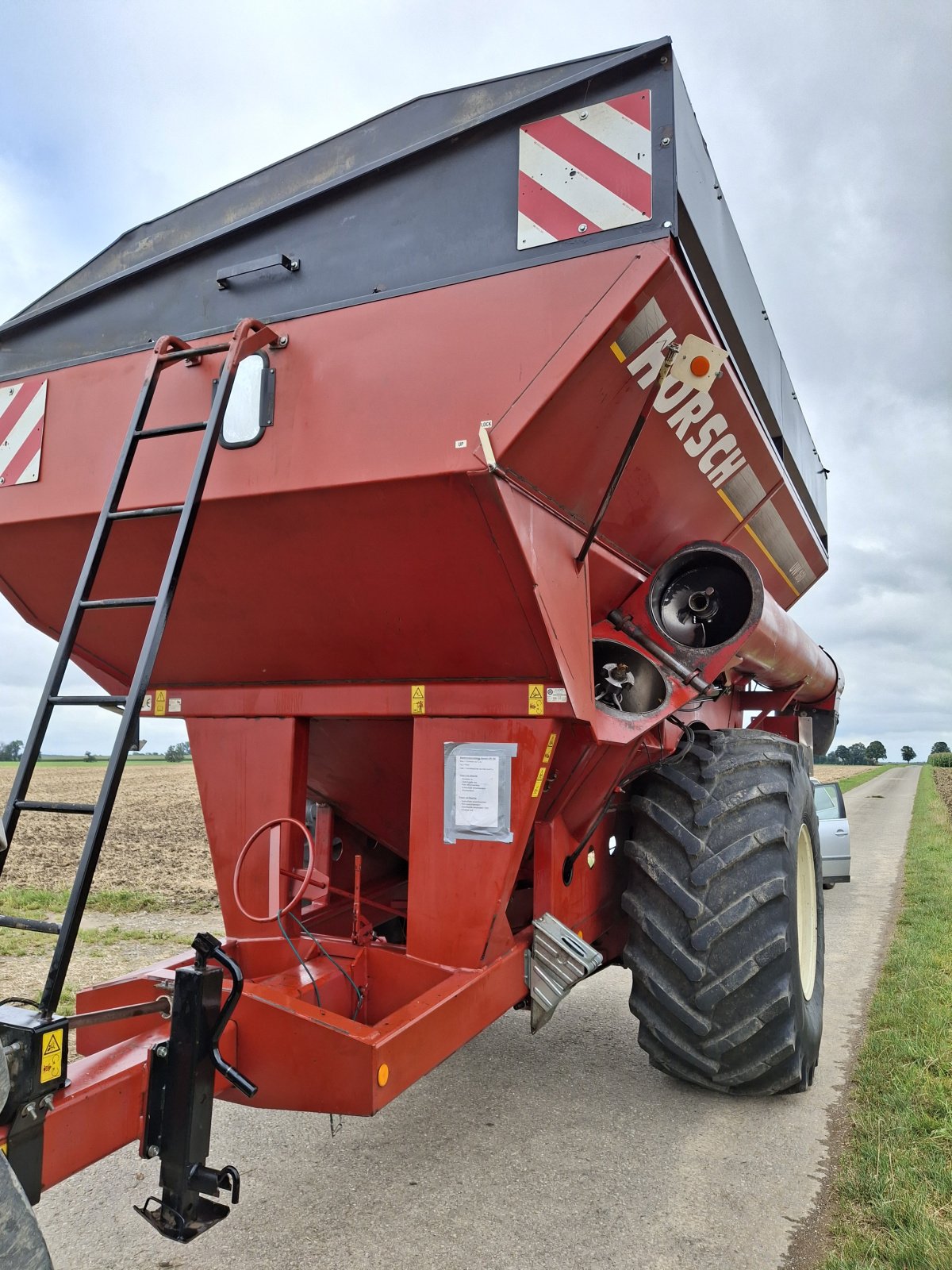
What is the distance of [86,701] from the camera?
2209mm

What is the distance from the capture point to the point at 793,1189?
2928 mm

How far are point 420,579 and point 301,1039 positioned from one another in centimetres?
129

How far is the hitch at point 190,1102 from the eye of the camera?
76.7 inches

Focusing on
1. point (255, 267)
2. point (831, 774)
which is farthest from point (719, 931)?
point (831, 774)

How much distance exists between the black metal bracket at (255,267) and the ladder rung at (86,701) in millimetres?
1463

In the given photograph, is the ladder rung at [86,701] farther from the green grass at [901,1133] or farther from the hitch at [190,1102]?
the green grass at [901,1133]

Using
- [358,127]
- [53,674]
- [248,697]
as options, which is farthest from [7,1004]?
[358,127]

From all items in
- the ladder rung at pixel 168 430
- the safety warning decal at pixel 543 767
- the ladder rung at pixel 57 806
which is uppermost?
the ladder rung at pixel 168 430

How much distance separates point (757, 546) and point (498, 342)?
2786 millimetres

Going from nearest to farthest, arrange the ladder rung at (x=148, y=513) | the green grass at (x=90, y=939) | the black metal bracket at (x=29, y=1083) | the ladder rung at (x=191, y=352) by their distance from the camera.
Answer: the black metal bracket at (x=29, y=1083)
the ladder rung at (x=148, y=513)
the ladder rung at (x=191, y=352)
the green grass at (x=90, y=939)

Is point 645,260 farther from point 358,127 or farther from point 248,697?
point 248,697

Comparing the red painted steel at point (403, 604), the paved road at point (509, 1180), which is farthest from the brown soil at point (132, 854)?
the red painted steel at point (403, 604)

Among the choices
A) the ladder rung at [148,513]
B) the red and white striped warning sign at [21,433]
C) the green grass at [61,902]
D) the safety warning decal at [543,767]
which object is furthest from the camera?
the green grass at [61,902]

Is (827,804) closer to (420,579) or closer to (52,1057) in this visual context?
(420,579)
